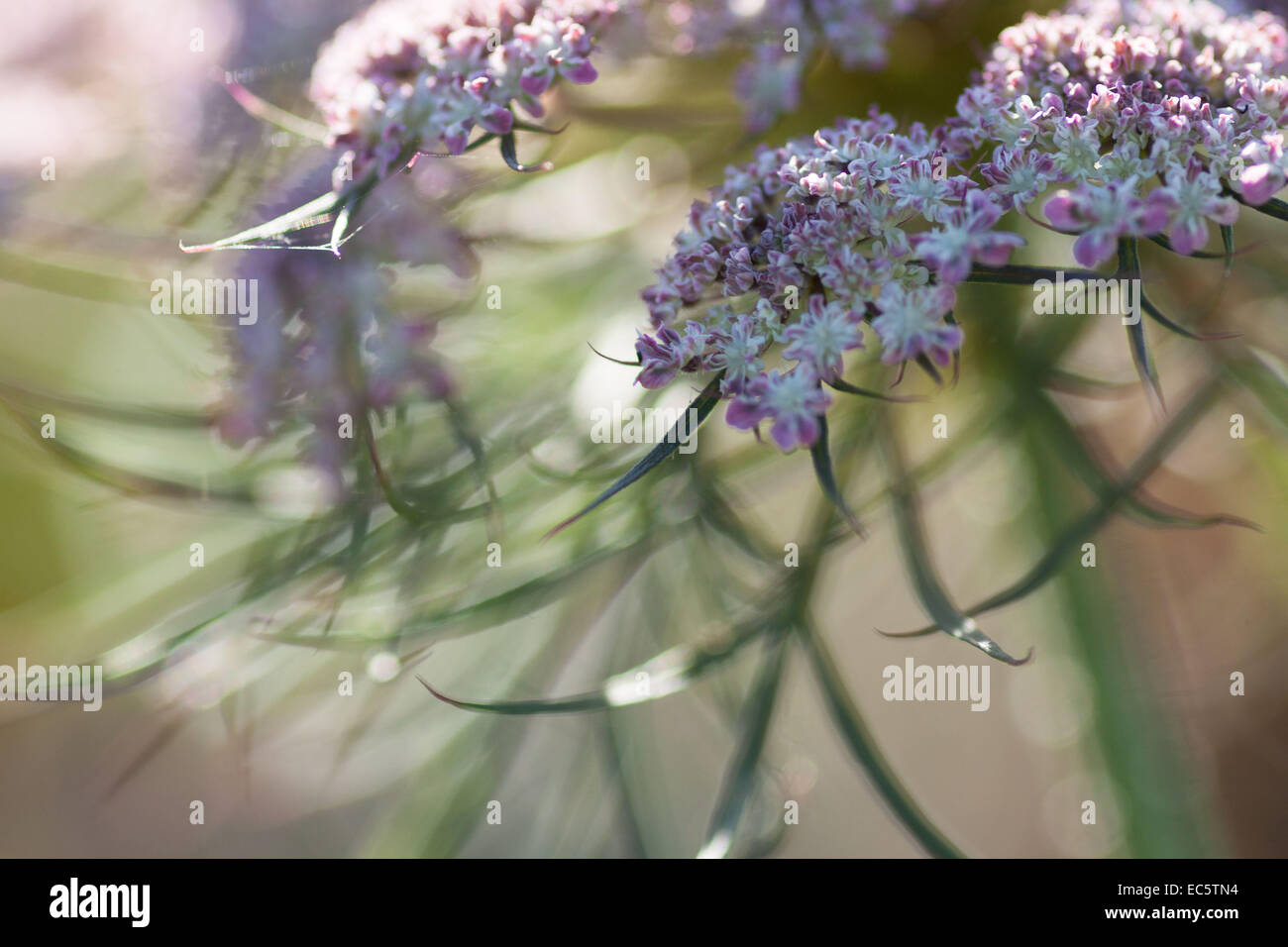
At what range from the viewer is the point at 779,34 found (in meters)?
0.44

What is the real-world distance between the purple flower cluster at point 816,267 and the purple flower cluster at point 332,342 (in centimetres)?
16

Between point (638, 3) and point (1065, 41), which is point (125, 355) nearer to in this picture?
point (638, 3)

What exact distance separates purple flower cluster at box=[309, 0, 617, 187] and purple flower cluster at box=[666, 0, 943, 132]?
137mm

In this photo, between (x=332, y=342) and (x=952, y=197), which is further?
(x=332, y=342)

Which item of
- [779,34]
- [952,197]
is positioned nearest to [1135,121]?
[952,197]

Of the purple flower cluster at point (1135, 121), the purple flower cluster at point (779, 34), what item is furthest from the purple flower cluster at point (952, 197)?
the purple flower cluster at point (779, 34)

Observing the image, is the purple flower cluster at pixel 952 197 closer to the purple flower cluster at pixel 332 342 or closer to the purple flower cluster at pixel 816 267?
the purple flower cluster at pixel 816 267

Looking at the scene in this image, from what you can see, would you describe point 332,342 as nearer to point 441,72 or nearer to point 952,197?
point 441,72

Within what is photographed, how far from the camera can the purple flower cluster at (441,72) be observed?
30 centimetres

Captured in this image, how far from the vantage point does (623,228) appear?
22.5 inches

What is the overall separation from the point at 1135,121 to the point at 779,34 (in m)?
0.22

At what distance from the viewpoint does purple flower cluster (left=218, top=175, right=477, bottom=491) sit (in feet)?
1.29

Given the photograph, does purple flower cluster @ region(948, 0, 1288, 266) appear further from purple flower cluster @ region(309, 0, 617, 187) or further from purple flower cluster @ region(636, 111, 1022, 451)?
purple flower cluster @ region(309, 0, 617, 187)

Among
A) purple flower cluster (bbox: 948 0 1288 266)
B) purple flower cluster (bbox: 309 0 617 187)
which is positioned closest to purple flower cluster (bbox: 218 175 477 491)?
purple flower cluster (bbox: 309 0 617 187)
